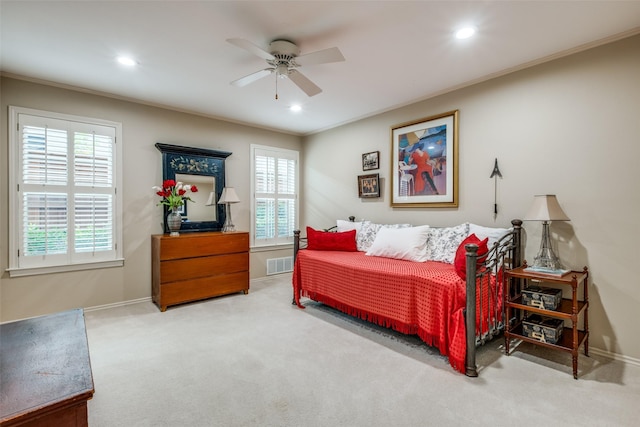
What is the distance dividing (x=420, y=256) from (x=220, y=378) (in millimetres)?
2221

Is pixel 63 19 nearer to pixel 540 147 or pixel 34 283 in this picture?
pixel 34 283

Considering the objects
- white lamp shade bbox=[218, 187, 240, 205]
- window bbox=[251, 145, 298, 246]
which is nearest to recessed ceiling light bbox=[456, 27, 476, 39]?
white lamp shade bbox=[218, 187, 240, 205]

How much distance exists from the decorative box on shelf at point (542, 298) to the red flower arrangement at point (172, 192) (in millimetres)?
3905

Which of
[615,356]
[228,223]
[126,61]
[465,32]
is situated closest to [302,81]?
[465,32]

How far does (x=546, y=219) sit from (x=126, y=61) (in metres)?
3.89

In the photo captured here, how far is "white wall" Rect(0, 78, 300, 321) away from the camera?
3.15 m

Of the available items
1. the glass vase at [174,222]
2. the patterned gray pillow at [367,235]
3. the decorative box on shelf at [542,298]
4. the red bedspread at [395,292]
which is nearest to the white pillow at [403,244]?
the red bedspread at [395,292]

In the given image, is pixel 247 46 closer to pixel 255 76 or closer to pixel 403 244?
pixel 255 76

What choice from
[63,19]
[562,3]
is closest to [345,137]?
[562,3]

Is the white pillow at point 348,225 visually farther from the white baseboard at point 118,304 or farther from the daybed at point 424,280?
the white baseboard at point 118,304

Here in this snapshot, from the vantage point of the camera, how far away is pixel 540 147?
9.20 feet

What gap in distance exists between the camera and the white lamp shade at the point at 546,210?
241cm

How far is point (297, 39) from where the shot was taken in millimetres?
2436

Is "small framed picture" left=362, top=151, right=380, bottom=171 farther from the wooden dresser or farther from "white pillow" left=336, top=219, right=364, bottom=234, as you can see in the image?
the wooden dresser
